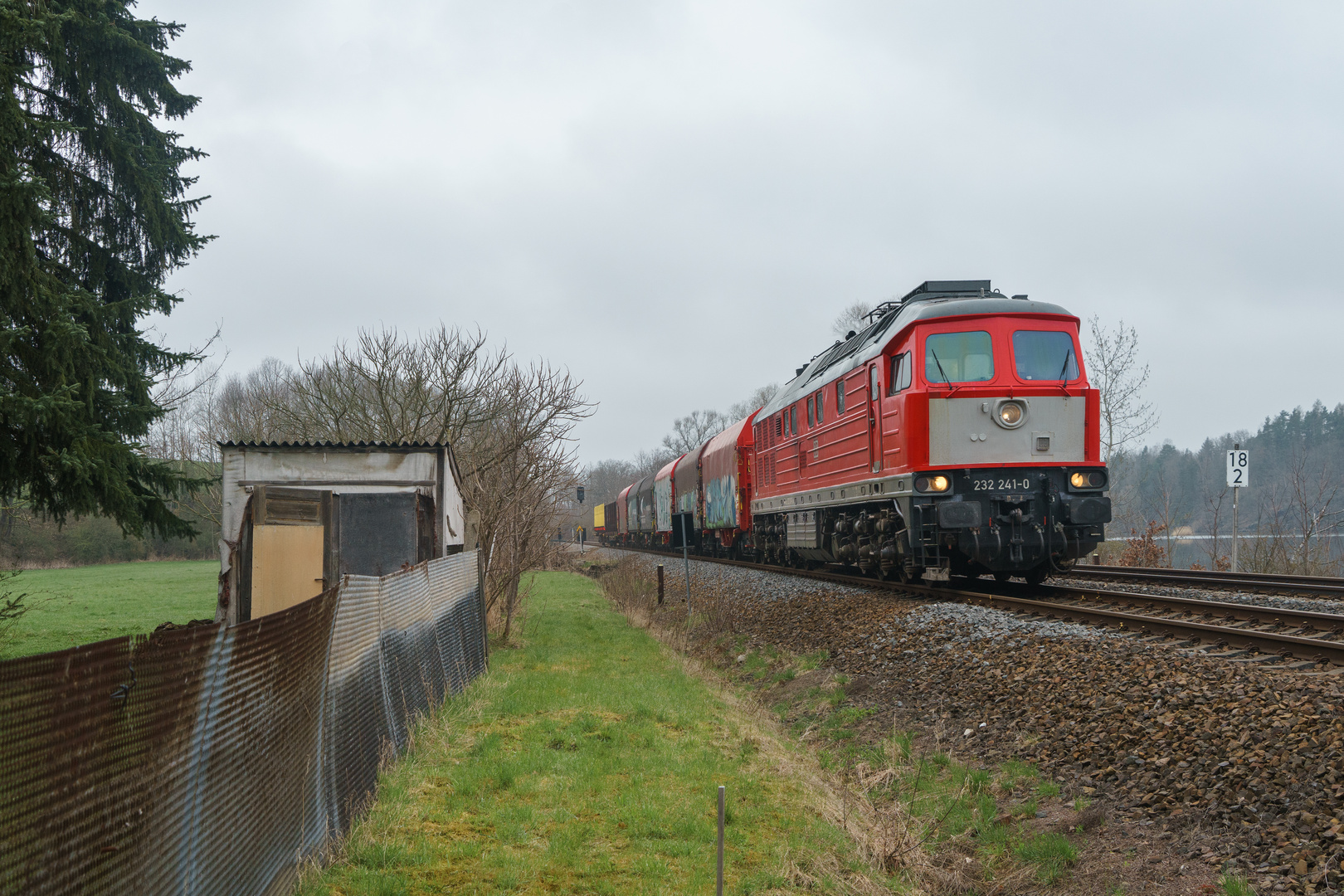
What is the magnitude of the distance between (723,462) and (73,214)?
719 inches

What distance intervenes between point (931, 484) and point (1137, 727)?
565 cm

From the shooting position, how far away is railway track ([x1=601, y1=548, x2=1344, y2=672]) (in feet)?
24.8

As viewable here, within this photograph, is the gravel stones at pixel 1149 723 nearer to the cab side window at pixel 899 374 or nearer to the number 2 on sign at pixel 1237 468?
the cab side window at pixel 899 374

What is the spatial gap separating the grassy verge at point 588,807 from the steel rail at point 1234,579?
7.61 meters

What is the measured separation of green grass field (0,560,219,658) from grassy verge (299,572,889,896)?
6513 millimetres

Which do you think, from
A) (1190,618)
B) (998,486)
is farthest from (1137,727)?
(998,486)

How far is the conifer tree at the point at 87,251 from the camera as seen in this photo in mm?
9094

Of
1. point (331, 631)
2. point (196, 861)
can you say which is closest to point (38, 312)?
point (331, 631)

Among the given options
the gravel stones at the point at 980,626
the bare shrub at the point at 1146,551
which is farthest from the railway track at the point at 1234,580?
the bare shrub at the point at 1146,551

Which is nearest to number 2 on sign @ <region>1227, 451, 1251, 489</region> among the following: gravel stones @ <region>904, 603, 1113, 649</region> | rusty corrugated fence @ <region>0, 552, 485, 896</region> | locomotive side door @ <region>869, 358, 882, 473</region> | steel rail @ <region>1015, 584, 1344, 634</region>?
steel rail @ <region>1015, 584, 1344, 634</region>

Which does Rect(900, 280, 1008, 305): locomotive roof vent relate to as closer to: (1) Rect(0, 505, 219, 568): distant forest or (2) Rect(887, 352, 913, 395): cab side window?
(2) Rect(887, 352, 913, 395): cab side window

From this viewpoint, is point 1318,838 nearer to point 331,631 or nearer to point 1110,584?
point 331,631

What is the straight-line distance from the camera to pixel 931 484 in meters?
12.2

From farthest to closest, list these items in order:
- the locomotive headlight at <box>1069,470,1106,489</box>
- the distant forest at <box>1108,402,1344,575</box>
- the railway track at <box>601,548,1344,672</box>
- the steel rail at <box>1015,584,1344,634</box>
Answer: the distant forest at <box>1108,402,1344,575</box> < the locomotive headlight at <box>1069,470,1106,489</box> < the steel rail at <box>1015,584,1344,634</box> < the railway track at <box>601,548,1344,672</box>
